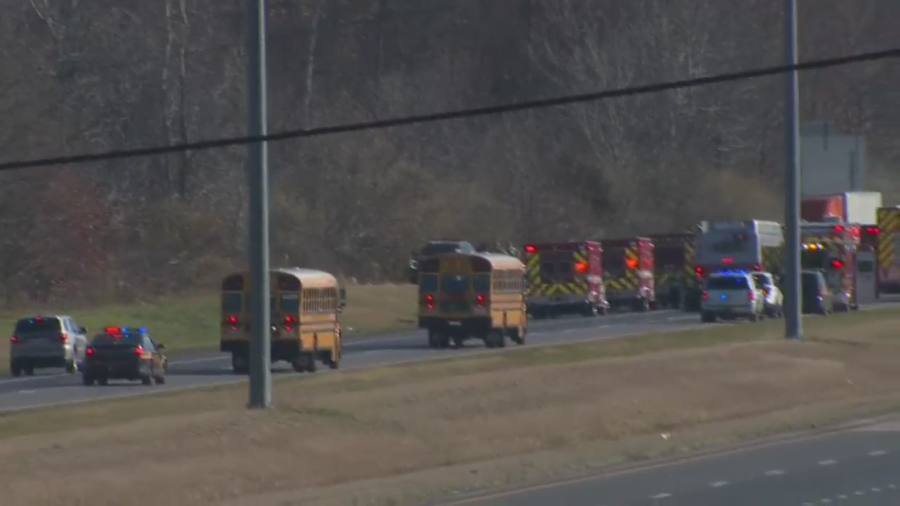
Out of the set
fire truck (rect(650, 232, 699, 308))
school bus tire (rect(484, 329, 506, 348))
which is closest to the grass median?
fire truck (rect(650, 232, 699, 308))

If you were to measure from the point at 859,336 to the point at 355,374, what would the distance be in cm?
1581

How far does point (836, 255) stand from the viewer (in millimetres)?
59344

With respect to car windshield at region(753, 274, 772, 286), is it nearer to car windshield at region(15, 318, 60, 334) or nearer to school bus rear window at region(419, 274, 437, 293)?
school bus rear window at region(419, 274, 437, 293)

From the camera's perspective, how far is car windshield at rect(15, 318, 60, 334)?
43375mm

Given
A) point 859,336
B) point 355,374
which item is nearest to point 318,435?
point 355,374

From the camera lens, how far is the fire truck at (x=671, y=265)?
66875 millimetres

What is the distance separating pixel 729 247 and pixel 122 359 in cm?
3039

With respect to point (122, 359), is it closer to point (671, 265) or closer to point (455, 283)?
point (455, 283)

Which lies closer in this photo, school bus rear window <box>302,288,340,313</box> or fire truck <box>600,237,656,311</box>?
school bus rear window <box>302,288,340,313</box>

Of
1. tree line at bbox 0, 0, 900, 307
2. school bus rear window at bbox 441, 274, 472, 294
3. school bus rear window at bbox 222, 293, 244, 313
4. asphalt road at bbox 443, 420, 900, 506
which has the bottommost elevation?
asphalt road at bbox 443, 420, 900, 506

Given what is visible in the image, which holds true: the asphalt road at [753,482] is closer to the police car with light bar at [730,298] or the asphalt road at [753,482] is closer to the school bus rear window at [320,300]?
the school bus rear window at [320,300]

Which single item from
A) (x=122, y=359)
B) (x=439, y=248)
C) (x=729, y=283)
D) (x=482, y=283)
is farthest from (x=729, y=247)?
(x=122, y=359)

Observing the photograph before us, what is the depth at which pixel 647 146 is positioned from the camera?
8306 cm

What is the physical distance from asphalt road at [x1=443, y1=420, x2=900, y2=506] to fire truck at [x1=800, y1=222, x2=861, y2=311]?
1341 inches
